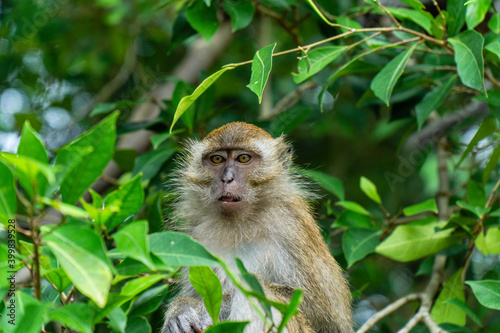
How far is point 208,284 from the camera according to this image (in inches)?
110

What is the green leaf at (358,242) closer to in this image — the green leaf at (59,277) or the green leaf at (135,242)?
the green leaf at (59,277)

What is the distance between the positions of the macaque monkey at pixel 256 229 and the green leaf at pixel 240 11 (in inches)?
37.6

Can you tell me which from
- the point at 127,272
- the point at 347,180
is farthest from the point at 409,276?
the point at 127,272

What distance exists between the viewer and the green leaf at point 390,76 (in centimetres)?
414

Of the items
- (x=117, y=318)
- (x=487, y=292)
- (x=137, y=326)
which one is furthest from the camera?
(x=487, y=292)

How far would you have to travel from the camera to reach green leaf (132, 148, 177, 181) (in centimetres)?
526

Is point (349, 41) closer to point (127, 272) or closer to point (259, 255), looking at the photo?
point (259, 255)

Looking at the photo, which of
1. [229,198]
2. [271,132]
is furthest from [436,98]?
[229,198]

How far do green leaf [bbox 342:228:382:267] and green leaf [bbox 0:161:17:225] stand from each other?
10.1ft

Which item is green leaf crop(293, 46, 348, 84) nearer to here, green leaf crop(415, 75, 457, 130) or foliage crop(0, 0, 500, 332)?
foliage crop(0, 0, 500, 332)

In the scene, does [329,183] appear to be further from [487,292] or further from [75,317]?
[75,317]

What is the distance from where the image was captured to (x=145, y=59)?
373 inches

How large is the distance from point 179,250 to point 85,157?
1.89 ft

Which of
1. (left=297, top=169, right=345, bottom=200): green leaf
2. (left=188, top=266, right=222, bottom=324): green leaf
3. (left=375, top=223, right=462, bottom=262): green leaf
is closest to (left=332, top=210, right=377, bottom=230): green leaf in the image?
(left=297, top=169, right=345, bottom=200): green leaf
